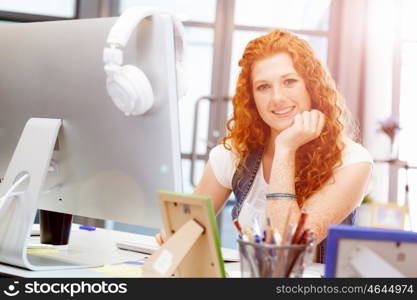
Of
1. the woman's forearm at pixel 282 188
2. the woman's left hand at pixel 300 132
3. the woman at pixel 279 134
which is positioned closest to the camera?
the woman's forearm at pixel 282 188

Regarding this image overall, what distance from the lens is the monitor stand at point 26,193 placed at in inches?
35.4

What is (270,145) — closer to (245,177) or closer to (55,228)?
(245,177)

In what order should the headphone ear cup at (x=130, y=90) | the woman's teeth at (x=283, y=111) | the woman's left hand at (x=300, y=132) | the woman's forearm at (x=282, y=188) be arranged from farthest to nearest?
the woman's teeth at (x=283, y=111)
the woman's left hand at (x=300, y=132)
the woman's forearm at (x=282, y=188)
the headphone ear cup at (x=130, y=90)

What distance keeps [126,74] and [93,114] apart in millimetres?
131

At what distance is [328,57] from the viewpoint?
12.8 ft

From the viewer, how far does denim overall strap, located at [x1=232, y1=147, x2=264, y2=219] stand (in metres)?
1.46

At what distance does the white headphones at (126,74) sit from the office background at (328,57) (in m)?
3.00

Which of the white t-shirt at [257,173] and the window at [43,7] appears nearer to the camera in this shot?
the white t-shirt at [257,173]

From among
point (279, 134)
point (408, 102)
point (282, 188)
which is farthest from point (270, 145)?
point (408, 102)

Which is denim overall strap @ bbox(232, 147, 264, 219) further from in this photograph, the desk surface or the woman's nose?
the desk surface

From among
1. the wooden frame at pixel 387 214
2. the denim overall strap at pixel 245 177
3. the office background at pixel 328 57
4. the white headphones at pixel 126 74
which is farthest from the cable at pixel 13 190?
the wooden frame at pixel 387 214

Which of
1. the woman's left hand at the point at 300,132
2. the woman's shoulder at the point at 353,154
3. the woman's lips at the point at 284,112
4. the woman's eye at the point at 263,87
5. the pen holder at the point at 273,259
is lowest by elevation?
the pen holder at the point at 273,259

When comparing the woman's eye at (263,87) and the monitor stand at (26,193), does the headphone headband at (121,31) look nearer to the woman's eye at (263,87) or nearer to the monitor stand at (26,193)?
the monitor stand at (26,193)

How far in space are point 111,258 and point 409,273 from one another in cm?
62
